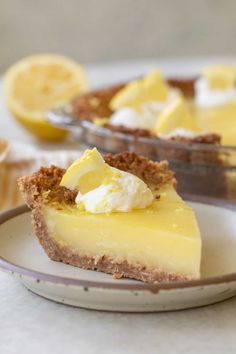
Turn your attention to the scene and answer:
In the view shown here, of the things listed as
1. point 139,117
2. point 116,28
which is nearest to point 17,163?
point 139,117

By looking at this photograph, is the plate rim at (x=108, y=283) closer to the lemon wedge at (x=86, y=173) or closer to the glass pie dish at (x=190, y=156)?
the lemon wedge at (x=86, y=173)

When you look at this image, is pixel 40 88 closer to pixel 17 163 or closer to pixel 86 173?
pixel 17 163

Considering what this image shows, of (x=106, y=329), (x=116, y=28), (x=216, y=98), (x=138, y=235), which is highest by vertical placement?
(x=116, y=28)

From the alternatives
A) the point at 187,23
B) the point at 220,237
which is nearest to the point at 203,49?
the point at 187,23

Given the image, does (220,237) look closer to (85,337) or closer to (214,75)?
(85,337)

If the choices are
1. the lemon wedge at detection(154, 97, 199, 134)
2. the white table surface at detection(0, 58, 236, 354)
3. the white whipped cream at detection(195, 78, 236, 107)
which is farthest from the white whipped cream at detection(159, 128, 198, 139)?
the white table surface at detection(0, 58, 236, 354)

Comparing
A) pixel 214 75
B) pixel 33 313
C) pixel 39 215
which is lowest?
pixel 33 313
